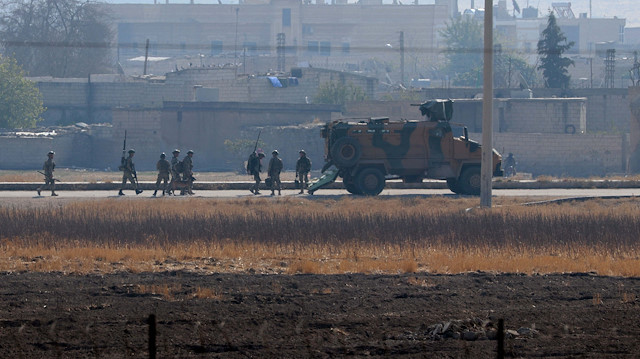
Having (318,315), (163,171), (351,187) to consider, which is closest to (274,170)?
(351,187)

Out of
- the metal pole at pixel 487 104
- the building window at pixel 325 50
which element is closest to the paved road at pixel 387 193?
the metal pole at pixel 487 104

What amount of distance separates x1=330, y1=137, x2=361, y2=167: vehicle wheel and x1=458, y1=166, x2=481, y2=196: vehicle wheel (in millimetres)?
3037

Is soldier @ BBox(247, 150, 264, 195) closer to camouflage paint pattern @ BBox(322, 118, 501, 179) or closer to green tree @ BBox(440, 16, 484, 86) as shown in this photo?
camouflage paint pattern @ BBox(322, 118, 501, 179)

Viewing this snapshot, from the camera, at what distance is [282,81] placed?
7750 cm

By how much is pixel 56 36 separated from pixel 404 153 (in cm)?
8286

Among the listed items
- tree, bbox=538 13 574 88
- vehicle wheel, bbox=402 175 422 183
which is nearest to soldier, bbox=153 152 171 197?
vehicle wheel, bbox=402 175 422 183

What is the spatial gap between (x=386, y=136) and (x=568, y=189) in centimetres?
688

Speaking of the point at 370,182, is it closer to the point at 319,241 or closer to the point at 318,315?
the point at 319,241

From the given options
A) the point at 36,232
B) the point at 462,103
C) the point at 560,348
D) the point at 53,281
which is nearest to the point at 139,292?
the point at 53,281

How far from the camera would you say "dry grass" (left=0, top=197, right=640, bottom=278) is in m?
16.0

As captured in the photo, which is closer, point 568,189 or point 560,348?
point 560,348

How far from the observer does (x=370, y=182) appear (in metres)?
27.9

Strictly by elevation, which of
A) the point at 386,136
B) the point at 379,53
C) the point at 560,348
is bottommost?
the point at 560,348

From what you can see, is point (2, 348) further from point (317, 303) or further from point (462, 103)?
point (462, 103)
